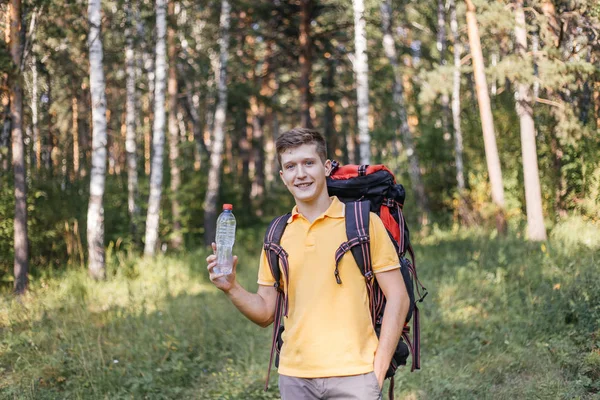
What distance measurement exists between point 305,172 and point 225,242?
0.63 meters

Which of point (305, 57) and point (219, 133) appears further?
point (305, 57)

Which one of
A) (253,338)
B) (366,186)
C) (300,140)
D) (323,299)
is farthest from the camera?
(253,338)

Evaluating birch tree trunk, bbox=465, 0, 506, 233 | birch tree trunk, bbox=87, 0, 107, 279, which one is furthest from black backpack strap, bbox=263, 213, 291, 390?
birch tree trunk, bbox=465, 0, 506, 233

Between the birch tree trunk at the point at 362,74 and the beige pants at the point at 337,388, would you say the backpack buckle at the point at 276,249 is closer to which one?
the beige pants at the point at 337,388

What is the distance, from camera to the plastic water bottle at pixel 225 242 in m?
2.90

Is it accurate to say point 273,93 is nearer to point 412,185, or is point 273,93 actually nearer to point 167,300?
point 412,185

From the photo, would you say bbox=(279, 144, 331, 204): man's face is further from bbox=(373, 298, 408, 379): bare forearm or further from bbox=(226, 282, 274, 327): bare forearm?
bbox=(373, 298, 408, 379): bare forearm

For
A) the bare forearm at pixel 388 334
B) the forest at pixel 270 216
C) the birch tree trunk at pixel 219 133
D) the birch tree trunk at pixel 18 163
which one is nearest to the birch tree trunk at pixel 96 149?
the forest at pixel 270 216

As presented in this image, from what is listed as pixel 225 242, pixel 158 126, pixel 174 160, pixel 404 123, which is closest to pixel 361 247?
pixel 225 242

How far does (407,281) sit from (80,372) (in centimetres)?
465

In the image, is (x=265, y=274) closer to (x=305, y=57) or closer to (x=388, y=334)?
(x=388, y=334)

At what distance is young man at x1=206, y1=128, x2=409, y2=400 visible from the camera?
2.77 meters

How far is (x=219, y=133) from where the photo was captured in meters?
17.9

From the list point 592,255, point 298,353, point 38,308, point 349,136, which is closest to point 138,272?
point 38,308
